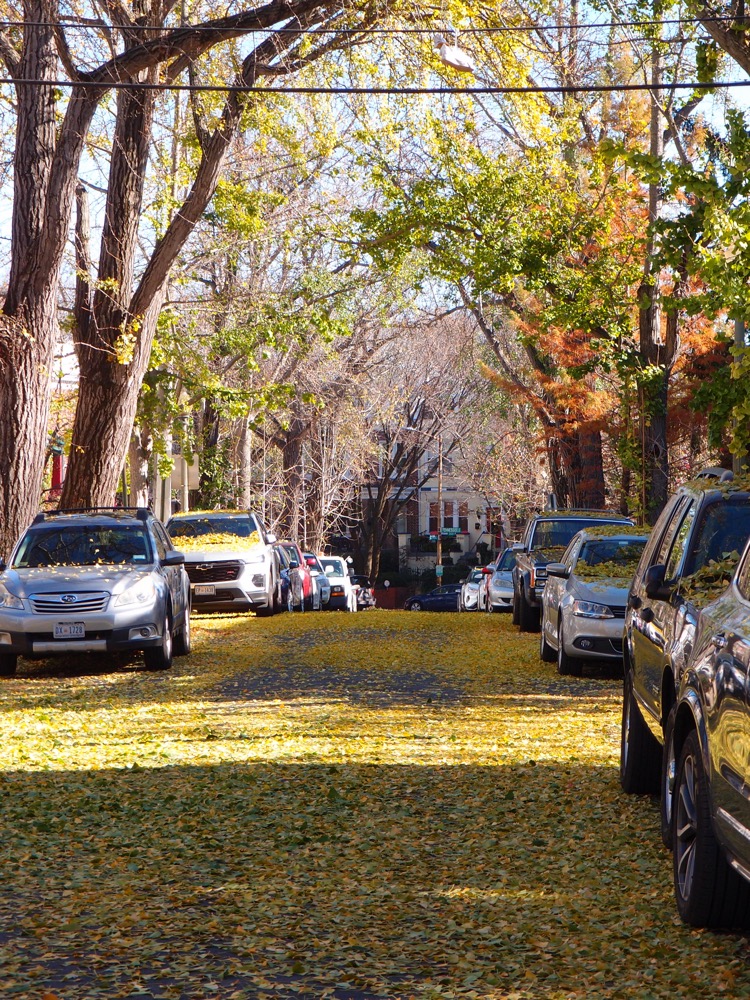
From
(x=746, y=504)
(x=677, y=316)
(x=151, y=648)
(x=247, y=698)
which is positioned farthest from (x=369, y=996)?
(x=677, y=316)

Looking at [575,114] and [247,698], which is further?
[575,114]

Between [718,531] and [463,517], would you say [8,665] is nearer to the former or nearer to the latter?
[718,531]

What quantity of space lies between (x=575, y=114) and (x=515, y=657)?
12.7 meters

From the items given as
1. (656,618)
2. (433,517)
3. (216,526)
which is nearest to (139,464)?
(216,526)

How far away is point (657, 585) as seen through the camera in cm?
729

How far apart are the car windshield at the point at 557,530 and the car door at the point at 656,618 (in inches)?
555

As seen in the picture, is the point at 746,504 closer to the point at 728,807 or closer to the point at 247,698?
the point at 728,807

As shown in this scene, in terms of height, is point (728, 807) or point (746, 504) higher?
point (746, 504)

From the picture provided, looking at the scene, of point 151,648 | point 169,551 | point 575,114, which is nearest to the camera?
point 151,648

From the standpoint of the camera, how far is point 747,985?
4.94 meters

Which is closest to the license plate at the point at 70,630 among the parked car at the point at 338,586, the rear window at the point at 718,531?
the rear window at the point at 718,531

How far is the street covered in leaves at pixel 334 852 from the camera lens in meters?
5.19

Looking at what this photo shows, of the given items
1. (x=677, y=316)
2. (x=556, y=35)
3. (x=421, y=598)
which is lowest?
(x=421, y=598)

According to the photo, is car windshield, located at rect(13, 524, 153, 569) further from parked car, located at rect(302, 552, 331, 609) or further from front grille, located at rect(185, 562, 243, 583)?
parked car, located at rect(302, 552, 331, 609)
